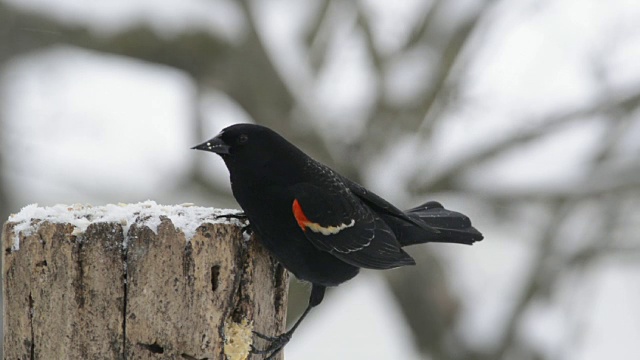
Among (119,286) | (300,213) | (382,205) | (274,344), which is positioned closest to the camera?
(119,286)

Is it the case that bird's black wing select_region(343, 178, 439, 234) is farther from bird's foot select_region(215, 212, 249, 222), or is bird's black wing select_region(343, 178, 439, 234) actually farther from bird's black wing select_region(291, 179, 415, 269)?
bird's foot select_region(215, 212, 249, 222)

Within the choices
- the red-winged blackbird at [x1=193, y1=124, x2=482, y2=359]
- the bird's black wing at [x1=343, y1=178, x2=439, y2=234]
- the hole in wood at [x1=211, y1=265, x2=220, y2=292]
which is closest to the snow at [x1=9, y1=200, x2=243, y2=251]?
the hole in wood at [x1=211, y1=265, x2=220, y2=292]

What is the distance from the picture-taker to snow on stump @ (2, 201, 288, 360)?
2.53 metres

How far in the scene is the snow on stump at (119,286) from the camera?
2.53 meters

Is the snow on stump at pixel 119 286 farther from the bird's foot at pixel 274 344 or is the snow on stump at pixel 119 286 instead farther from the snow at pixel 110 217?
the bird's foot at pixel 274 344

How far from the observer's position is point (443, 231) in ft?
11.7

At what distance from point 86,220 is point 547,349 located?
7513 millimetres

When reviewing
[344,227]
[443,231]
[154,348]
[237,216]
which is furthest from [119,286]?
[443,231]

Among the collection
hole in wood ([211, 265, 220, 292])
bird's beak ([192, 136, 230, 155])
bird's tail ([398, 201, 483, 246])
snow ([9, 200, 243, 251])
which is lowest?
hole in wood ([211, 265, 220, 292])

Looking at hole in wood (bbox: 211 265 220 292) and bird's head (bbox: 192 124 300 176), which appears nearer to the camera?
hole in wood (bbox: 211 265 220 292)

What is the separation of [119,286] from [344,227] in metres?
0.95

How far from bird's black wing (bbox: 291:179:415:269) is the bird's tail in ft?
0.55

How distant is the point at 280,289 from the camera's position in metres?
2.93

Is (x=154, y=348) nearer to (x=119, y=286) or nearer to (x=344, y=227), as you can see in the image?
(x=119, y=286)
